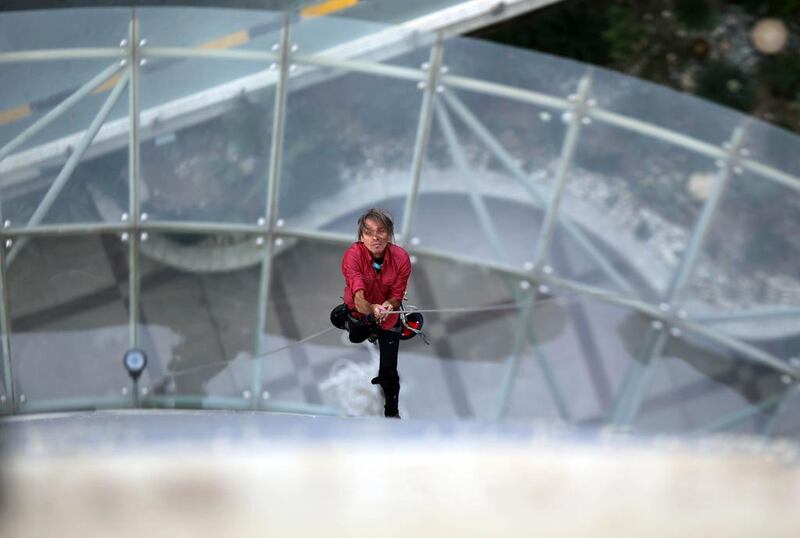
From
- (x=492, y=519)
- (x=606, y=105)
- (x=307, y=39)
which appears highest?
(x=307, y=39)

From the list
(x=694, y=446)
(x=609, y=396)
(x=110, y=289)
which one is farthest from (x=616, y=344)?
(x=694, y=446)

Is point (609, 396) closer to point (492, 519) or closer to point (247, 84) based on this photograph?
point (247, 84)

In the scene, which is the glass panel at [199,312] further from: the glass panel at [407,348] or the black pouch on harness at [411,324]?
the black pouch on harness at [411,324]

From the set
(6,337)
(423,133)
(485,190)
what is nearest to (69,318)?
(6,337)

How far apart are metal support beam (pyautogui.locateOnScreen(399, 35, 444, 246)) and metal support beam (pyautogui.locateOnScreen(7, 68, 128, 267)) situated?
5.03 meters

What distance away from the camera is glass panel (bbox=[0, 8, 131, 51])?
860 inches

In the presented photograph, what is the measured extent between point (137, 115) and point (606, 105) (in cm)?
796

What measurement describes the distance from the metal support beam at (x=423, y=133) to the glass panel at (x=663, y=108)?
2.72 metres

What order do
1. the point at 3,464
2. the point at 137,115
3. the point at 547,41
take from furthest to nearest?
the point at 547,41 → the point at 137,115 → the point at 3,464

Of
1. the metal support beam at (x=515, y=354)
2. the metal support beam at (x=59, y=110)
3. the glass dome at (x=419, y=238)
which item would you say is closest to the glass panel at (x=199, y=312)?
the glass dome at (x=419, y=238)

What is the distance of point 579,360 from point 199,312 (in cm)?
669

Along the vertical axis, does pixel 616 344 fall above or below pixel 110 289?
below

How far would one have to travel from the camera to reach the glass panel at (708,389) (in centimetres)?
2311

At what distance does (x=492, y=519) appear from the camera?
822cm
